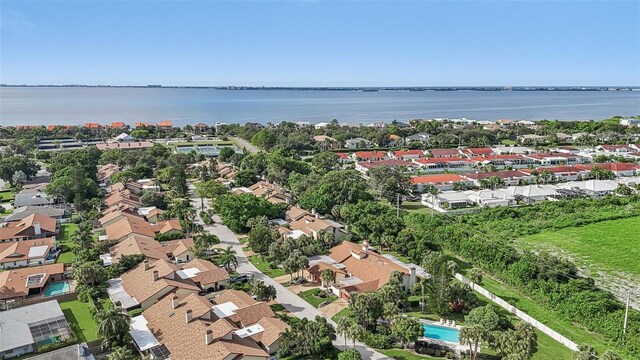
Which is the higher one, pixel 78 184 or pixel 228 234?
pixel 78 184

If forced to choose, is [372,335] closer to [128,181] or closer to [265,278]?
[265,278]

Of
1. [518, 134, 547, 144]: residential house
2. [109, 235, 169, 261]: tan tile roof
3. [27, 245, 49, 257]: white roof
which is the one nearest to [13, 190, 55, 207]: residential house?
[27, 245, 49, 257]: white roof

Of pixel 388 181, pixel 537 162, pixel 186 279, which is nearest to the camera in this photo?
pixel 186 279

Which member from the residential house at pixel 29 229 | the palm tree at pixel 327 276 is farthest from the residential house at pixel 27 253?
the palm tree at pixel 327 276

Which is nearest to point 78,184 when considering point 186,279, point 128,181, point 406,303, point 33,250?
point 128,181

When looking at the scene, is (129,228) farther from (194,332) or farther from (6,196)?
(6,196)

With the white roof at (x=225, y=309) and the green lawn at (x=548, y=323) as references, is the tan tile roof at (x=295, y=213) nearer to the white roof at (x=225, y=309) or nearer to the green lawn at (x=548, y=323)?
the white roof at (x=225, y=309)

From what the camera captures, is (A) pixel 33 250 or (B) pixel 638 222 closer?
(A) pixel 33 250
